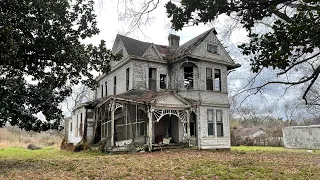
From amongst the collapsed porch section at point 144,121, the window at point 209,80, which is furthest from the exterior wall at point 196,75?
the collapsed porch section at point 144,121

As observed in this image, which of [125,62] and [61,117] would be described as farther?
[125,62]

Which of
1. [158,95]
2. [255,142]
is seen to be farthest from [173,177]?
[255,142]

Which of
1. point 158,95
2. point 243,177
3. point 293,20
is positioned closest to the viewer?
point 293,20

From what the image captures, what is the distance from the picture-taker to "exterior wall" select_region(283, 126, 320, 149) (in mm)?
→ 28359

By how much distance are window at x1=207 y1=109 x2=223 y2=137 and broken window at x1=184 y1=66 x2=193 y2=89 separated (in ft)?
7.92

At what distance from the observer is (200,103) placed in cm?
2136

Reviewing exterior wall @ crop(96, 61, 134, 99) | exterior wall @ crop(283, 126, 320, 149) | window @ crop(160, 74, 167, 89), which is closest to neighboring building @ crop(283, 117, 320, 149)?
exterior wall @ crop(283, 126, 320, 149)

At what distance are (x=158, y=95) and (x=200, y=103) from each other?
157 inches

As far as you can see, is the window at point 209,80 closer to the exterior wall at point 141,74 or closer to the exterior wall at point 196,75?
the exterior wall at point 196,75

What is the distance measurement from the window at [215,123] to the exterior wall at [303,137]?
37.4 feet

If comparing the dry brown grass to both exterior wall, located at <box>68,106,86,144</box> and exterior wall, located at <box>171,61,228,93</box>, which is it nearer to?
exterior wall, located at <box>68,106,86,144</box>

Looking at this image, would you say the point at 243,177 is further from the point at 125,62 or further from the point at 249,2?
the point at 125,62

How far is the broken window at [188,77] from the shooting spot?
22.4 meters

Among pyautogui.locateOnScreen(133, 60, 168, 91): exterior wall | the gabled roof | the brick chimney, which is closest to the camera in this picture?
pyautogui.locateOnScreen(133, 60, 168, 91): exterior wall
